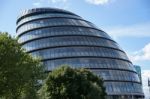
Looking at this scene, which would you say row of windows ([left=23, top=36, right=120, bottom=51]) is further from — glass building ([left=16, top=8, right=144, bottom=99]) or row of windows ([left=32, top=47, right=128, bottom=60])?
row of windows ([left=32, top=47, right=128, bottom=60])

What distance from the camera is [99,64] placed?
376 feet

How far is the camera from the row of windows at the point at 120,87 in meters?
114

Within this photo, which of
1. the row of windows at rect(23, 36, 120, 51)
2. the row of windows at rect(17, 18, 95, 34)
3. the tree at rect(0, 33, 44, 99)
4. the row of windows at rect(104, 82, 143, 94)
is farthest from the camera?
the row of windows at rect(17, 18, 95, 34)

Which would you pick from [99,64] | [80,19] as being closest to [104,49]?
[99,64]

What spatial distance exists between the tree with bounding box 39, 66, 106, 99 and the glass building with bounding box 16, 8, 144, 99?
37.0 m

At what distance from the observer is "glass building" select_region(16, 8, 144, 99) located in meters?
114

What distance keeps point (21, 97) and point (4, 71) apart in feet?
37.4

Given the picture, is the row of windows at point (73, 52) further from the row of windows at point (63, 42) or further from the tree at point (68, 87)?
the tree at point (68, 87)

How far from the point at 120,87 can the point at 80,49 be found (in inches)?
531

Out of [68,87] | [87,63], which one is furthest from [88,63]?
[68,87]

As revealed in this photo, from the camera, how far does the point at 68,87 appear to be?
71.8 m

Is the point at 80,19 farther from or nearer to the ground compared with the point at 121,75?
farther from the ground

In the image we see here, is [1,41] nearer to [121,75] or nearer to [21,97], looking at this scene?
[21,97]

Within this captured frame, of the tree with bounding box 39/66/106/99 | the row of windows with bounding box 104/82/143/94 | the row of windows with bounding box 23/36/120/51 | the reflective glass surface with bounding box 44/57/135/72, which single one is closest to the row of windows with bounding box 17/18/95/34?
the row of windows with bounding box 23/36/120/51
